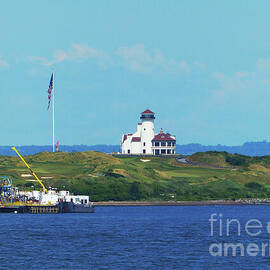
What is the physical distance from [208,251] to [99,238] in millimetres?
25431

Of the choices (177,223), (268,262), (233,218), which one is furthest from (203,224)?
(268,262)

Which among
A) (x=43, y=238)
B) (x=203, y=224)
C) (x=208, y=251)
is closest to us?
(x=208, y=251)

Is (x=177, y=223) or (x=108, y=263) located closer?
(x=108, y=263)

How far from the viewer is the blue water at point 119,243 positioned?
102125 mm

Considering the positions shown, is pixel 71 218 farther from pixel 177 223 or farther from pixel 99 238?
pixel 99 238

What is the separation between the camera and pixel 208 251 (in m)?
113

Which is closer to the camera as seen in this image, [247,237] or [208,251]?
[208,251]

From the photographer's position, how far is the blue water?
102 m

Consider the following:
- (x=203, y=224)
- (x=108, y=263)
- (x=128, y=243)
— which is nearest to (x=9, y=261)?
(x=108, y=263)

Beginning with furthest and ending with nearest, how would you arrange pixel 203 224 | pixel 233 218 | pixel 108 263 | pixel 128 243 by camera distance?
1. pixel 233 218
2. pixel 203 224
3. pixel 128 243
4. pixel 108 263

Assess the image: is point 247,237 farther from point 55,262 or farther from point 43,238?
point 55,262

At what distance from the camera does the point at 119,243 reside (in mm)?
125625

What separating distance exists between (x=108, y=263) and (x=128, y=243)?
75.6ft

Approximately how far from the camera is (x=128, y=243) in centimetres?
12519
